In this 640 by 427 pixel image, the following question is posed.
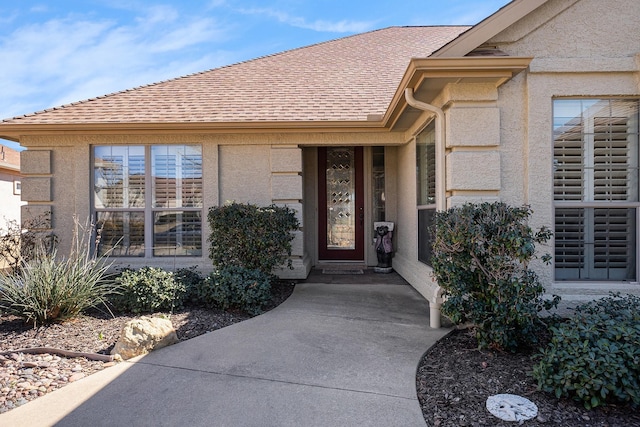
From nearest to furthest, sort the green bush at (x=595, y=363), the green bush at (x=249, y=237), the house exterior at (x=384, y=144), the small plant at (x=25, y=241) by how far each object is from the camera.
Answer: the green bush at (x=595, y=363), the house exterior at (x=384, y=144), the green bush at (x=249, y=237), the small plant at (x=25, y=241)

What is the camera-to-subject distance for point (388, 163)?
8.23 metres

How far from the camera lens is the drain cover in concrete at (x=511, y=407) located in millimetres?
2523

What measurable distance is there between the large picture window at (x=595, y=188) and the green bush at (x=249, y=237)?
381 centimetres

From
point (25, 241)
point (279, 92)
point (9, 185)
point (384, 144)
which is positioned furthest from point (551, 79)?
point (9, 185)

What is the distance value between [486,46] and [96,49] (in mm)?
8310

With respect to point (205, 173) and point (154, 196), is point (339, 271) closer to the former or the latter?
point (205, 173)

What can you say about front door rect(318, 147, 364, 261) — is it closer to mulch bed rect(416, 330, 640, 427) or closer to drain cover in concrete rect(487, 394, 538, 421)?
mulch bed rect(416, 330, 640, 427)

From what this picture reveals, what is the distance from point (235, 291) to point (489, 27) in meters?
4.52

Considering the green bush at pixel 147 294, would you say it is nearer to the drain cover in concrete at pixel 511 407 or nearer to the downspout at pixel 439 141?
the downspout at pixel 439 141

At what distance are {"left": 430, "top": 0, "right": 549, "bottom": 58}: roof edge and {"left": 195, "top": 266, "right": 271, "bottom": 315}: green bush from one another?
11.9ft

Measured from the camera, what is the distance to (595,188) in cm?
462

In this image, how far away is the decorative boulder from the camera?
3561mm

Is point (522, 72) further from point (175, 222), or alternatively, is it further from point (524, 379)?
point (175, 222)

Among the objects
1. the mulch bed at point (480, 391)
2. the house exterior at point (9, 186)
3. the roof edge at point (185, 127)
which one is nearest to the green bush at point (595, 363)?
the mulch bed at point (480, 391)
